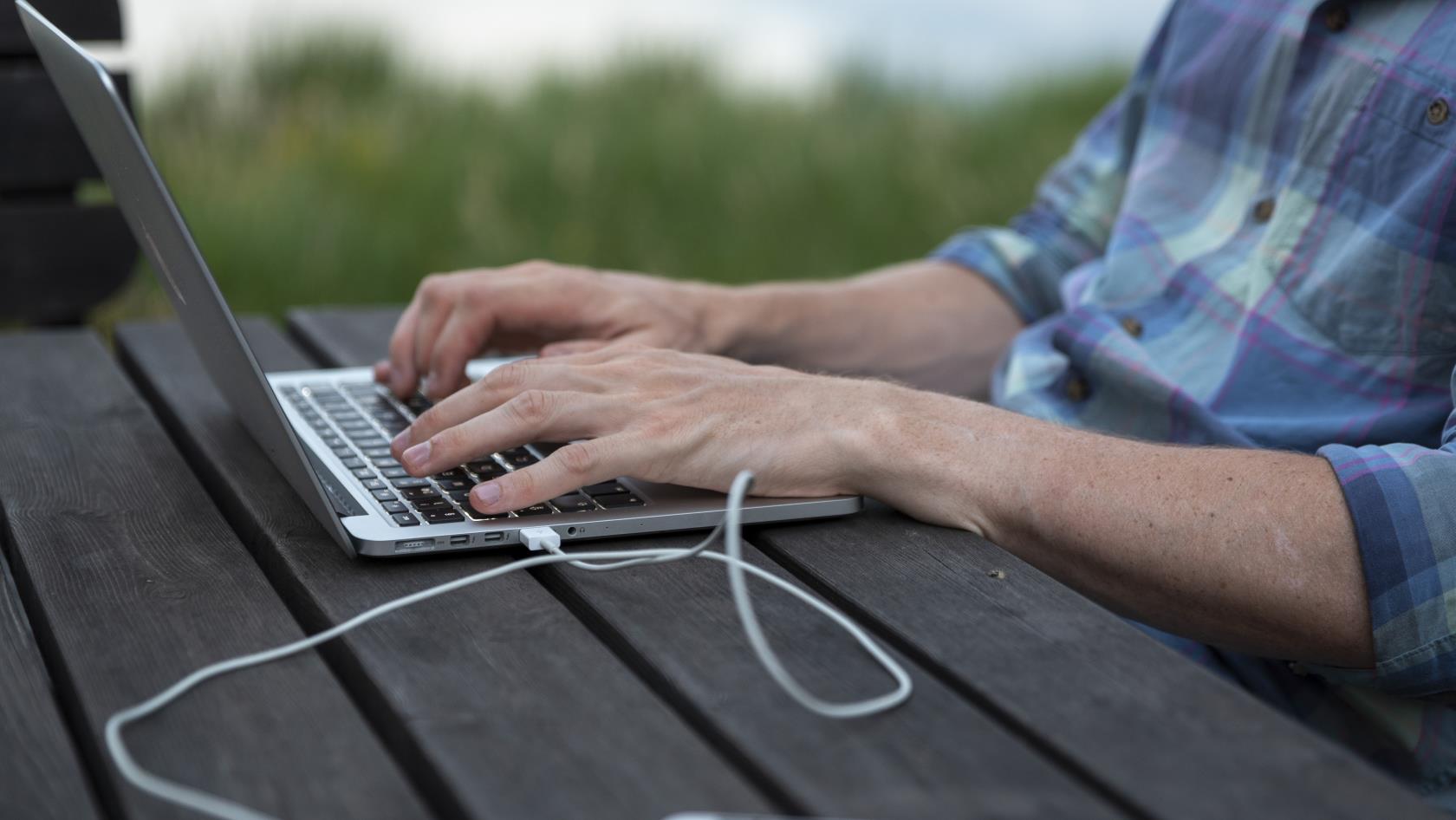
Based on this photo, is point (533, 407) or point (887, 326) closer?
point (533, 407)

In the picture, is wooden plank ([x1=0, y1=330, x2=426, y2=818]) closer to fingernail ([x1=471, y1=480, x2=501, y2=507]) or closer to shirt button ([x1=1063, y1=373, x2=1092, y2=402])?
fingernail ([x1=471, y1=480, x2=501, y2=507])

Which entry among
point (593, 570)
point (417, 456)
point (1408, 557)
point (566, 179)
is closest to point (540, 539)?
point (593, 570)

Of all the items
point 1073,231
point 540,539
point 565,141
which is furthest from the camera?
point 565,141

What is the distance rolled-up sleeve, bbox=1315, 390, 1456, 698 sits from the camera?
1.10 meters

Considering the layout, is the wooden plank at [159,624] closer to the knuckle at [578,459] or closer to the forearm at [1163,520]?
the knuckle at [578,459]

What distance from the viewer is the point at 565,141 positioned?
4078 mm

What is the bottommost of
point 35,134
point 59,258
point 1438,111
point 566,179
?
point 566,179

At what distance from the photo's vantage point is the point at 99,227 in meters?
2.35

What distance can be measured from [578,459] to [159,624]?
12.6 inches

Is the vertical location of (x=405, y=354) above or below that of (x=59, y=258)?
above

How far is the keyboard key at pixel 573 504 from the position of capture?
1171mm

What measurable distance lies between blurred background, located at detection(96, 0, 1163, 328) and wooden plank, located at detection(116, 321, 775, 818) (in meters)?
1.58

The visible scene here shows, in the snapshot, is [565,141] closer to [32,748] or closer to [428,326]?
[428,326]

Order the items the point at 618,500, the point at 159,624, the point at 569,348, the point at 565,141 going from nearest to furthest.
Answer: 1. the point at 159,624
2. the point at 618,500
3. the point at 569,348
4. the point at 565,141
